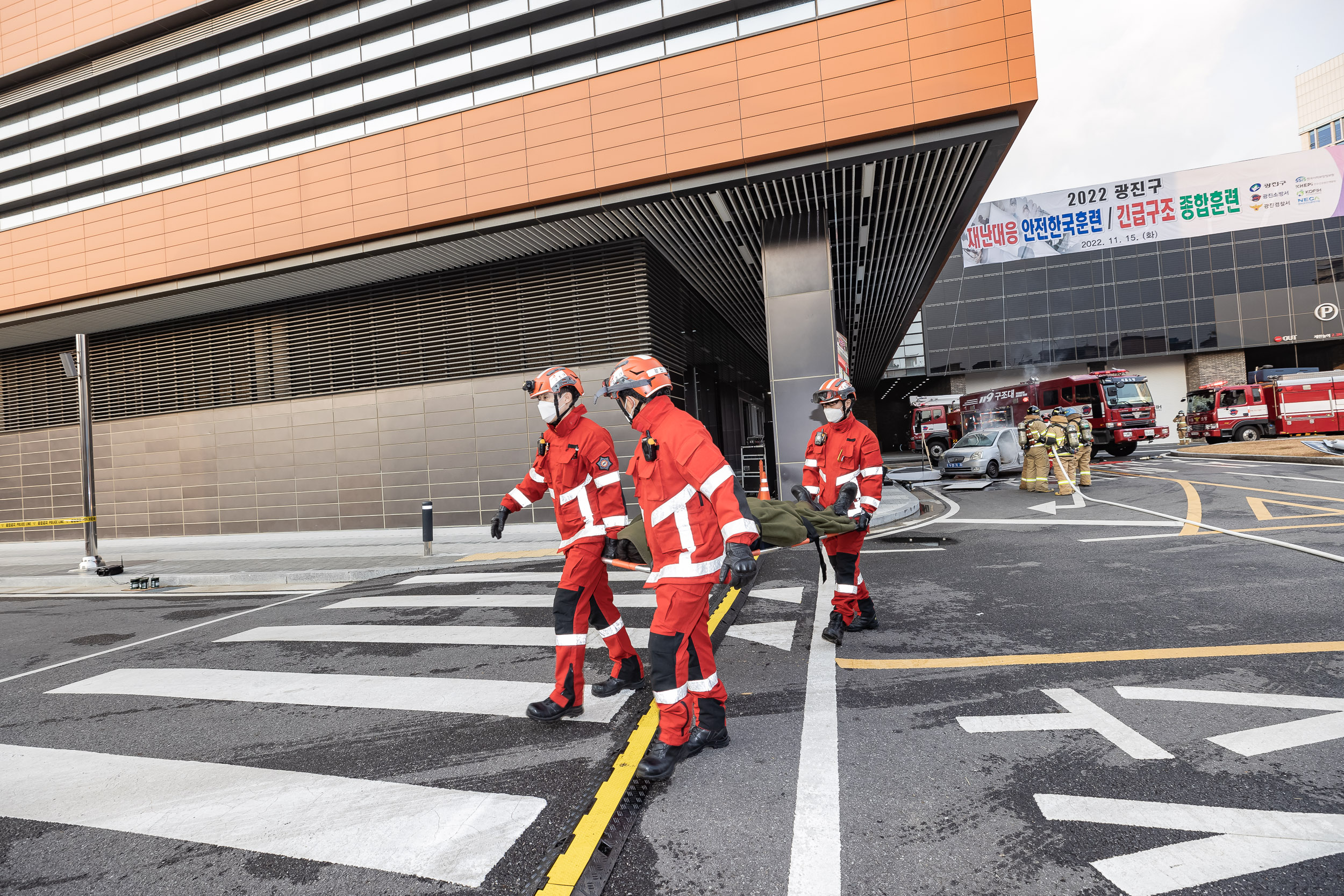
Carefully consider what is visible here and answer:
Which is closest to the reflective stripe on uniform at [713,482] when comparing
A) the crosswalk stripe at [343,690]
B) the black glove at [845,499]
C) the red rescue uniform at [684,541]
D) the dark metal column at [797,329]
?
the red rescue uniform at [684,541]

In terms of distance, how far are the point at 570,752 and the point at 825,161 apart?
1063cm

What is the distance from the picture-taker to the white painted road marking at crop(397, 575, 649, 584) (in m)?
8.08

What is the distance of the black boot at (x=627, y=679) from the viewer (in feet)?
14.0

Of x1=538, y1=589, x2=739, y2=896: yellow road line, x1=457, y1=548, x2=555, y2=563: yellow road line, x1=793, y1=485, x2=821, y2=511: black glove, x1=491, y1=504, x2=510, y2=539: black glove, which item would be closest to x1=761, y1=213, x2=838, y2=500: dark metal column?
x1=457, y1=548, x2=555, y2=563: yellow road line

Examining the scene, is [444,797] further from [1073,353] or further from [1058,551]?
[1073,353]

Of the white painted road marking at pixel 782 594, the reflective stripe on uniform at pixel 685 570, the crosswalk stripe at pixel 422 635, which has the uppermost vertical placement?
the reflective stripe on uniform at pixel 685 570

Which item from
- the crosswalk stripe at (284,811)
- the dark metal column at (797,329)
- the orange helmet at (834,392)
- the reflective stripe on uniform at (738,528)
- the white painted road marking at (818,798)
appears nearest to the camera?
the white painted road marking at (818,798)

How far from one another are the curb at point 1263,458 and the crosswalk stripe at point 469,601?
17.2 metres

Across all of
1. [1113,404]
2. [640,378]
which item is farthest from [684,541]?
[1113,404]

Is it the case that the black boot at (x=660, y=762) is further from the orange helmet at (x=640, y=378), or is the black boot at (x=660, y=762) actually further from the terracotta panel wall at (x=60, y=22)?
the terracotta panel wall at (x=60, y=22)

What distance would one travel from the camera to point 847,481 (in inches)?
208

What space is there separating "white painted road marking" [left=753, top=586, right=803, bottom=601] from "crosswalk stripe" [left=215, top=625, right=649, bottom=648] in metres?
1.66

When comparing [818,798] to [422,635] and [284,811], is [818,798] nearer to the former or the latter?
[284,811]

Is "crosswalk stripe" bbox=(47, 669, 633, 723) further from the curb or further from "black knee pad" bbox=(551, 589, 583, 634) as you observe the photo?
the curb
